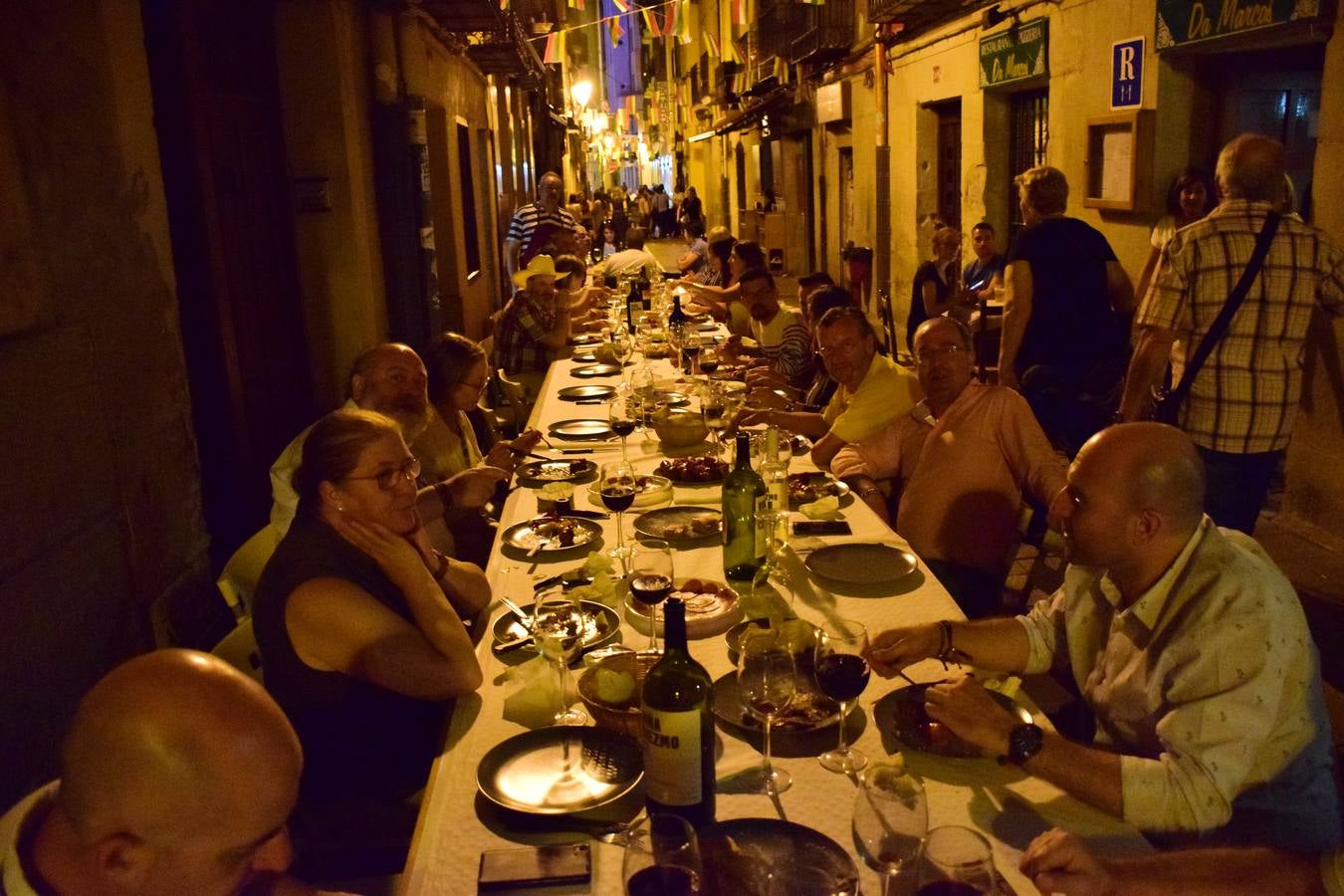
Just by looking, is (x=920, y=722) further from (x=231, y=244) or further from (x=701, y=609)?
(x=231, y=244)

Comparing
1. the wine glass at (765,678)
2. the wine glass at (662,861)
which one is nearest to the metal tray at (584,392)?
the wine glass at (765,678)

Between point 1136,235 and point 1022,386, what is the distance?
2.16m

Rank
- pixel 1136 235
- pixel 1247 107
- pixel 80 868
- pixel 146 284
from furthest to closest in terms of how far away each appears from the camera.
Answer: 1. pixel 1136 235
2. pixel 1247 107
3. pixel 146 284
4. pixel 80 868

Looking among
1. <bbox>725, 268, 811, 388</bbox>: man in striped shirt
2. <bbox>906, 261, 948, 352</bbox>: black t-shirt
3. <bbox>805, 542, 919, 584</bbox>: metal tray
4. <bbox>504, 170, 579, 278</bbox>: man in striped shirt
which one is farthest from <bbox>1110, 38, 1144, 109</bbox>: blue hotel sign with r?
<bbox>805, 542, 919, 584</bbox>: metal tray

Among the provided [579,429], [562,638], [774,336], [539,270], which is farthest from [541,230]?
[562,638]

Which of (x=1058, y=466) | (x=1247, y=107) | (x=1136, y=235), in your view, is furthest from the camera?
(x=1136, y=235)

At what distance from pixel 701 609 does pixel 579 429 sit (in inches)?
92.4

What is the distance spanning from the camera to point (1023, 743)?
177 centimetres

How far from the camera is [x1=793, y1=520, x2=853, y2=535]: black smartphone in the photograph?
10.3 feet

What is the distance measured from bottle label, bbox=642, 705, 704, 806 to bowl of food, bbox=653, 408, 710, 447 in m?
2.66

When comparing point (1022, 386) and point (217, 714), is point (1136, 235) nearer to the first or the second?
point (1022, 386)

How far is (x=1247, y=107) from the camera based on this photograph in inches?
253

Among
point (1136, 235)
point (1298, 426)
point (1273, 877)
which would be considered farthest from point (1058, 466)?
point (1136, 235)

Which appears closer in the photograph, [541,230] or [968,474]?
[968,474]
